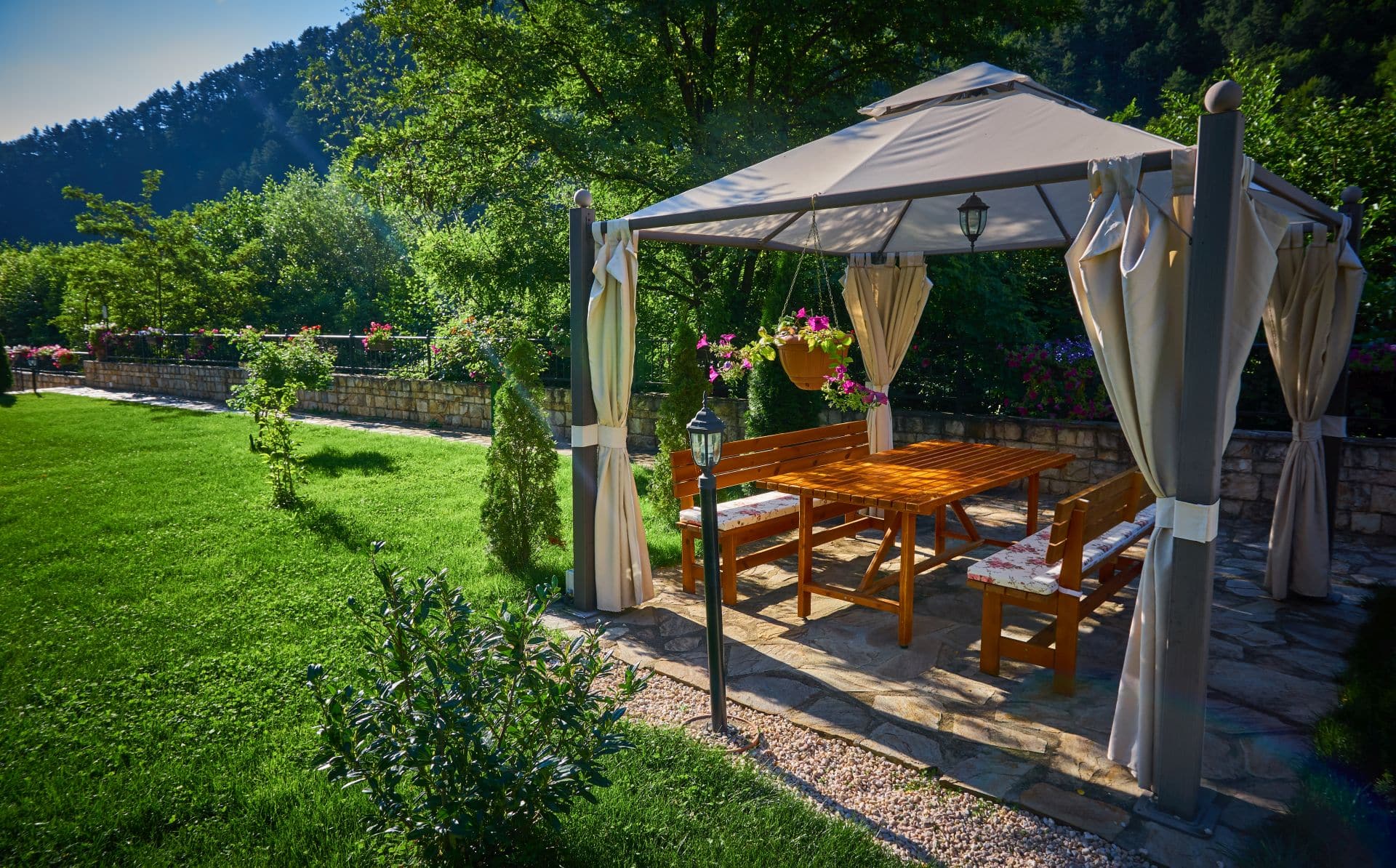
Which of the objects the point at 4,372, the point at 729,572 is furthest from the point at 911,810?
the point at 4,372

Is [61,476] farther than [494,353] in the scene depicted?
No

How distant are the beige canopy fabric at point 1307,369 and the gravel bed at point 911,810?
3505 mm

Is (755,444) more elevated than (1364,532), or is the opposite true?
(755,444)

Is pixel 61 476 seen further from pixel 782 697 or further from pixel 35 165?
pixel 35 165

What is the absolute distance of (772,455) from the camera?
19.1 feet

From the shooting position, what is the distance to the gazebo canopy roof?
11.6 feet

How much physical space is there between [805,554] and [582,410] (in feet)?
5.47

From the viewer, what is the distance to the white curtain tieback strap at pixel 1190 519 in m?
2.83

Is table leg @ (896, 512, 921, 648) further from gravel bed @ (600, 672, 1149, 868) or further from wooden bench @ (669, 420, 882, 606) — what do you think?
gravel bed @ (600, 672, 1149, 868)

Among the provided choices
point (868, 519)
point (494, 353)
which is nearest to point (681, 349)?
point (868, 519)

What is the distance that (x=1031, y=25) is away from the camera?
32.0 ft

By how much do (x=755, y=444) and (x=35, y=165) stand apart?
7195cm

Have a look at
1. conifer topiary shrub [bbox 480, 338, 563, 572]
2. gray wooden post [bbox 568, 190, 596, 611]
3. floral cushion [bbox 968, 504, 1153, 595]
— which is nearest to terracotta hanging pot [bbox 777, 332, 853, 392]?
gray wooden post [bbox 568, 190, 596, 611]

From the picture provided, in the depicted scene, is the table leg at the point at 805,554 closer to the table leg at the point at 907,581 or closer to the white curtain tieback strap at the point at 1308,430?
the table leg at the point at 907,581
